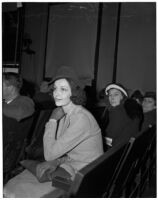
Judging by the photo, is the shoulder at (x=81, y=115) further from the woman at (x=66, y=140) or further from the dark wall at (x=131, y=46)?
the dark wall at (x=131, y=46)

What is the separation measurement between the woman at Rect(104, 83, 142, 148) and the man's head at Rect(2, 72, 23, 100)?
930 mm

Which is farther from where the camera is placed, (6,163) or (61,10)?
(61,10)

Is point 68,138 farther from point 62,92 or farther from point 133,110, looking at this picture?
point 133,110

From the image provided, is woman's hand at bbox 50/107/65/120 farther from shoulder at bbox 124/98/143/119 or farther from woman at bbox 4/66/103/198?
shoulder at bbox 124/98/143/119

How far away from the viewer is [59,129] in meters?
1.54

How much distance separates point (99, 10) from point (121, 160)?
4851mm

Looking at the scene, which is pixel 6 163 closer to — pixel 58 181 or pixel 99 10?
pixel 58 181

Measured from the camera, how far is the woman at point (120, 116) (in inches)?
85.0

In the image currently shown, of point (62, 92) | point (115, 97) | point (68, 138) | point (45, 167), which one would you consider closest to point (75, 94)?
point (62, 92)

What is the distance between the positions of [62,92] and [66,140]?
12.3 inches

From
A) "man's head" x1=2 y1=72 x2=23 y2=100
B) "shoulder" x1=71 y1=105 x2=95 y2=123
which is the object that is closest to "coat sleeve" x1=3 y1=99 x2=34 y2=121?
"man's head" x1=2 y1=72 x2=23 y2=100

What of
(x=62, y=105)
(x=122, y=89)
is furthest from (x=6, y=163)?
(x=122, y=89)

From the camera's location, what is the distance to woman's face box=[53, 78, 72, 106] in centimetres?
151

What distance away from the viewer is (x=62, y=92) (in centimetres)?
151
